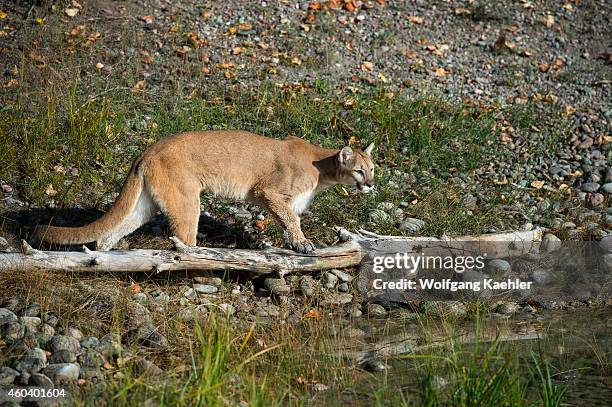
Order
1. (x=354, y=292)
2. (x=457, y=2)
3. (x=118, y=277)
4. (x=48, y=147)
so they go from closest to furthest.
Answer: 1. (x=118, y=277)
2. (x=354, y=292)
3. (x=48, y=147)
4. (x=457, y=2)

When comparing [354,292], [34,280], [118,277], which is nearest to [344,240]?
[354,292]

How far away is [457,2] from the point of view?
14.5 m

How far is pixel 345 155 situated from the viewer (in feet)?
28.4

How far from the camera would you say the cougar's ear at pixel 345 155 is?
8.61 m

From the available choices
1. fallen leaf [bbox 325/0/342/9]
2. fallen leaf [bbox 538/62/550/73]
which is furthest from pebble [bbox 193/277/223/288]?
fallen leaf [bbox 538/62/550/73]

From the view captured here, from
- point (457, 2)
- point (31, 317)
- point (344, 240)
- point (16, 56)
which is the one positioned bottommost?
point (31, 317)

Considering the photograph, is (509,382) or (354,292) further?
(354,292)

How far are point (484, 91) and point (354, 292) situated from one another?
17.7 ft

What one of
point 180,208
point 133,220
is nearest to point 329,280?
point 180,208

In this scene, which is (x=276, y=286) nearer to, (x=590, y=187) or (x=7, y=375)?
(x=7, y=375)

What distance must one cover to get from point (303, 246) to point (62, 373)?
9.74 ft

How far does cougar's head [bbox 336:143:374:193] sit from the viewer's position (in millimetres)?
8648

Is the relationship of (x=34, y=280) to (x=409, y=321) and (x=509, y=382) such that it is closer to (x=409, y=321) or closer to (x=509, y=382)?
(x=409, y=321)

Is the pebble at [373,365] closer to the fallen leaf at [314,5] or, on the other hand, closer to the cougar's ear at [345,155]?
the cougar's ear at [345,155]
